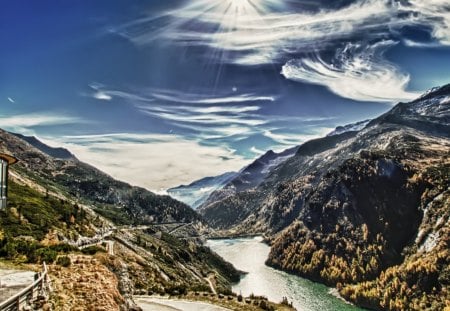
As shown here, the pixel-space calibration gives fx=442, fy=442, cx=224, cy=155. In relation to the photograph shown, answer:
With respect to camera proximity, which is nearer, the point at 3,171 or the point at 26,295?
the point at 26,295

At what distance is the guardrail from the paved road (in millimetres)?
23522

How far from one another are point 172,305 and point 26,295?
3061cm

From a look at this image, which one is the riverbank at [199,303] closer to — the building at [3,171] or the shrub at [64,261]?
the shrub at [64,261]

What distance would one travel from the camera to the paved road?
4570 centimetres

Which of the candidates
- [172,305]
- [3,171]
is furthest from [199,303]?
[3,171]

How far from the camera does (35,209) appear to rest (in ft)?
359

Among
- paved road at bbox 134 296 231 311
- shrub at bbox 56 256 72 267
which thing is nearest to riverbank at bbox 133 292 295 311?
paved road at bbox 134 296 231 311

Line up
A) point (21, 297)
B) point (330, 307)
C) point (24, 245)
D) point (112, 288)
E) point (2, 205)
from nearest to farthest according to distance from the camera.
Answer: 1. point (21, 297)
2. point (112, 288)
3. point (2, 205)
4. point (24, 245)
5. point (330, 307)

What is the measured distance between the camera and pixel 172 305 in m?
48.3

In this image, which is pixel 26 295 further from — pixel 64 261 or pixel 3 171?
pixel 3 171

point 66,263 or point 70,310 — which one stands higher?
point 66,263

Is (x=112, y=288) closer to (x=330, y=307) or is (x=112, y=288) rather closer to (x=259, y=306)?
(x=259, y=306)

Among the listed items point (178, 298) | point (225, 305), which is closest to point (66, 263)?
point (225, 305)

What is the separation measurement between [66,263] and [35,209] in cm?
8971
